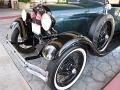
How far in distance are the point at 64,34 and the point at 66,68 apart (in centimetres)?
46

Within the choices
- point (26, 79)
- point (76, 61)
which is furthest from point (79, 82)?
point (26, 79)

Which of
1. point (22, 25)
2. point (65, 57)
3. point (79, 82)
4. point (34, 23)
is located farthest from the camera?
point (22, 25)

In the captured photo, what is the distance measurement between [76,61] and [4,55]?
161cm

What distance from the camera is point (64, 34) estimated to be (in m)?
2.30

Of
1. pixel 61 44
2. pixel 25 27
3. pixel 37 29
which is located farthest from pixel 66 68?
pixel 25 27

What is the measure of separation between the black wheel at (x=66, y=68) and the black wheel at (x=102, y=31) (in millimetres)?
483

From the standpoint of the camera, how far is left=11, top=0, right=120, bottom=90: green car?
2068 mm

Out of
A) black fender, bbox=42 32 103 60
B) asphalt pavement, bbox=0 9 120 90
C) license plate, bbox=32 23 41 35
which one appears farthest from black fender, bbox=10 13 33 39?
black fender, bbox=42 32 103 60

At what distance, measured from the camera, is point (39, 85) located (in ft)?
7.98

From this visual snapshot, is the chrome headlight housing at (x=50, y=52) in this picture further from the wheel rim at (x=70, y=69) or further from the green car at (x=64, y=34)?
the wheel rim at (x=70, y=69)

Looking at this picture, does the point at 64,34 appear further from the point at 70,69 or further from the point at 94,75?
the point at 94,75

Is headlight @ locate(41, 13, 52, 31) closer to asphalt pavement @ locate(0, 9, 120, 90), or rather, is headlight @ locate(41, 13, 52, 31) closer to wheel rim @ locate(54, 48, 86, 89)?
wheel rim @ locate(54, 48, 86, 89)

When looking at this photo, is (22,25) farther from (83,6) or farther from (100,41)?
(100,41)

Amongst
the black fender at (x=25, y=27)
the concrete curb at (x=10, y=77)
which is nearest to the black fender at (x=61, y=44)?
the concrete curb at (x=10, y=77)
